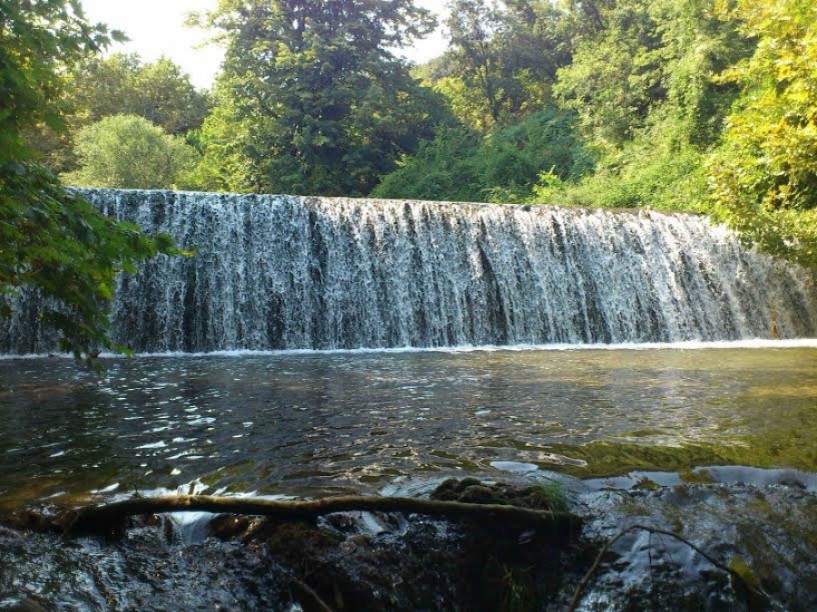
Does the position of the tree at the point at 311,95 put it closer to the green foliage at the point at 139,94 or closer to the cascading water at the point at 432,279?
the green foliage at the point at 139,94

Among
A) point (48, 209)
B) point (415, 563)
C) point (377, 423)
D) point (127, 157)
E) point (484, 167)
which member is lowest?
point (415, 563)

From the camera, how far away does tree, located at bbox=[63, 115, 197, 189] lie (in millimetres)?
29359

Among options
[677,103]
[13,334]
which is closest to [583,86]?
[677,103]

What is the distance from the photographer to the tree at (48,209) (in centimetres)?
288

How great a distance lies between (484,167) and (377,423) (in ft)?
80.3

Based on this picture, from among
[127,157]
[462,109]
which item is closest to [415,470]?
[127,157]

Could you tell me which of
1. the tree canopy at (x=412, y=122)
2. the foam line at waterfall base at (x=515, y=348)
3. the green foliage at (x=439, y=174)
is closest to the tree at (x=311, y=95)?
the tree canopy at (x=412, y=122)

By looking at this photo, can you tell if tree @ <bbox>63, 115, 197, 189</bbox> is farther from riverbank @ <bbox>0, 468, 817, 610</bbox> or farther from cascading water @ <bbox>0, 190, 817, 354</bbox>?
riverbank @ <bbox>0, 468, 817, 610</bbox>

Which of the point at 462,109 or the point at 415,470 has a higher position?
the point at 462,109

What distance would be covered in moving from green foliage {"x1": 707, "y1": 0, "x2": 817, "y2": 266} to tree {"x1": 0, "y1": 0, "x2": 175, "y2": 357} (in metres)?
8.79

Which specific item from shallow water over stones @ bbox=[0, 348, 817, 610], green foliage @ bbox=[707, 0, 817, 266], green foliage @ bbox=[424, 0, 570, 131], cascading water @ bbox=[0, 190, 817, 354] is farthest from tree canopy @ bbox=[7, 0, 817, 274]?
shallow water over stones @ bbox=[0, 348, 817, 610]

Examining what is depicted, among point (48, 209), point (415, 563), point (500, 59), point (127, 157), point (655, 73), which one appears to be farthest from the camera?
point (500, 59)

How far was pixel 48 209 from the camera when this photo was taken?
124 inches

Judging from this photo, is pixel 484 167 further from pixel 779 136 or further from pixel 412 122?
pixel 779 136
